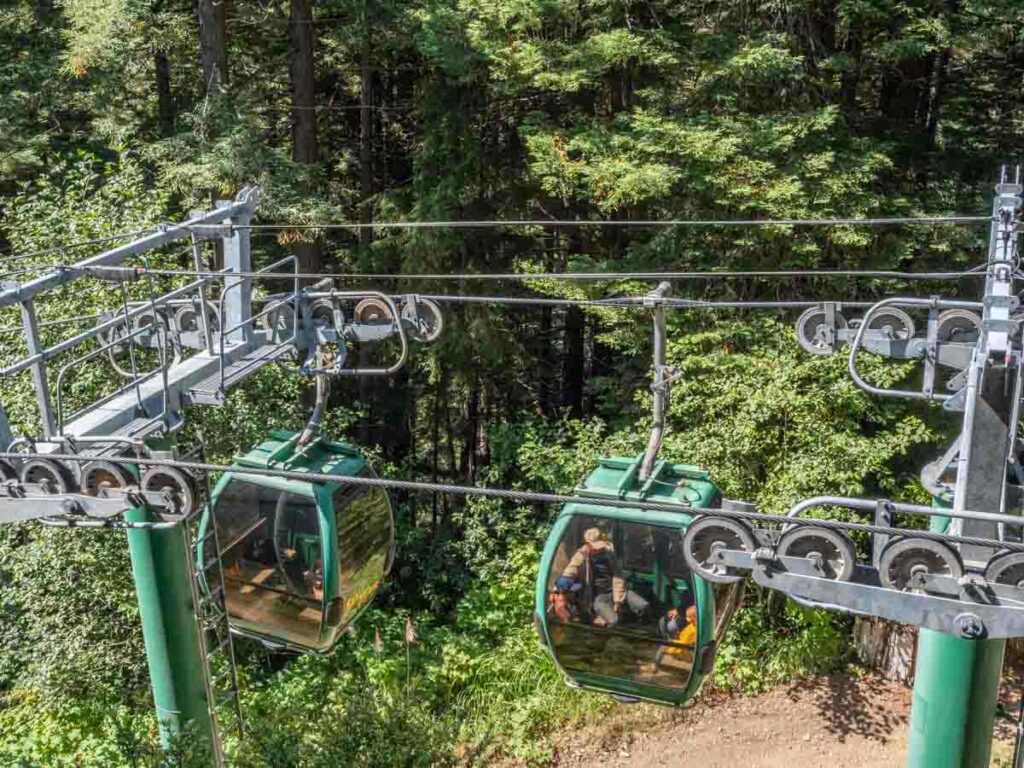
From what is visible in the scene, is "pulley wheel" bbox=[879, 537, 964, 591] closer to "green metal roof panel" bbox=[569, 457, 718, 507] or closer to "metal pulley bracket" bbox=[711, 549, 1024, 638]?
"metal pulley bracket" bbox=[711, 549, 1024, 638]

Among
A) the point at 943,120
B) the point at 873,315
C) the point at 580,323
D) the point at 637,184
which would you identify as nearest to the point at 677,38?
the point at 637,184

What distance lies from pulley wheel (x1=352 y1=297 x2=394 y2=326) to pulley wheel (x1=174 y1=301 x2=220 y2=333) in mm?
1159

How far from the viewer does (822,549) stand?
4.53 meters

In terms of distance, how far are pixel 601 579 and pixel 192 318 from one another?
3.84 metres

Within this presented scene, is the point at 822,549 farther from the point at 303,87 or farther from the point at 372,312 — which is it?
the point at 303,87

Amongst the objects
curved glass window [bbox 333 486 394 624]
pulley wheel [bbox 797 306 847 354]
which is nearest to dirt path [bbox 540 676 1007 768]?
curved glass window [bbox 333 486 394 624]

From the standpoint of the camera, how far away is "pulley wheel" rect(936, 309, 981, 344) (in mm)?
6145

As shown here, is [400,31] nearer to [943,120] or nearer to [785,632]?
[943,120]

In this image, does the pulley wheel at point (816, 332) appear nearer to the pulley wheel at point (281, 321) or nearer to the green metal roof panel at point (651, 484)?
the green metal roof panel at point (651, 484)

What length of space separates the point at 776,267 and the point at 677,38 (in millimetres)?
2887

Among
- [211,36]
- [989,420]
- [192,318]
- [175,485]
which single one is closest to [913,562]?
[989,420]

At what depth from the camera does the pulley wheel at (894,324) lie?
6324 millimetres

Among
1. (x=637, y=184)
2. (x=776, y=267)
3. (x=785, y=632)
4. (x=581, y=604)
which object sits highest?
(x=637, y=184)

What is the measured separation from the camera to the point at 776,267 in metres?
11.1
